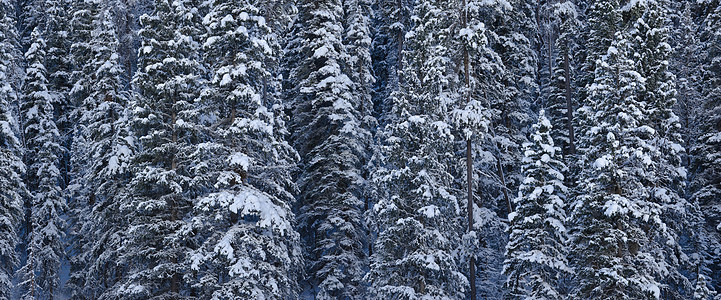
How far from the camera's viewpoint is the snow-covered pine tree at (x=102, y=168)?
82.7 ft

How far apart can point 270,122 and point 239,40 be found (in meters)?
2.97

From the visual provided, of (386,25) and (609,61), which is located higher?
(386,25)

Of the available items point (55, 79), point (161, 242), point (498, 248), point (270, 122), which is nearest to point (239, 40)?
point (270, 122)

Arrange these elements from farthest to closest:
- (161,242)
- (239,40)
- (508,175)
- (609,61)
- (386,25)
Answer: (386,25) → (508,175) → (609,61) → (161,242) → (239,40)

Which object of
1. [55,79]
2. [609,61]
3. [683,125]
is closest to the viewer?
[609,61]

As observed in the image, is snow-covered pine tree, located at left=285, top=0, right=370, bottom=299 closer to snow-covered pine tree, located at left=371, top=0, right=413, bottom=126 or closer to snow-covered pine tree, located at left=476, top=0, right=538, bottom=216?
snow-covered pine tree, located at left=476, top=0, right=538, bottom=216

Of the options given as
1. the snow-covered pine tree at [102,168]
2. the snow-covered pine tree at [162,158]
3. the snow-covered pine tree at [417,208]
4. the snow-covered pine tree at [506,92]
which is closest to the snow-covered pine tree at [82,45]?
the snow-covered pine tree at [102,168]

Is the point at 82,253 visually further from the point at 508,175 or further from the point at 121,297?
the point at 508,175

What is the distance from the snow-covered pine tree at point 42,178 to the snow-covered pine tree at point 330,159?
1300 cm

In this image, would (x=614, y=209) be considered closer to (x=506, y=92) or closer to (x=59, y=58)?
(x=506, y=92)

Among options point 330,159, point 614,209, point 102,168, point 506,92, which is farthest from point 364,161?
point 614,209

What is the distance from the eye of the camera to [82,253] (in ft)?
98.4

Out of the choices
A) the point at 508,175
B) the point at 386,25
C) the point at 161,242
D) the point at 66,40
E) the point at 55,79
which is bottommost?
the point at 161,242

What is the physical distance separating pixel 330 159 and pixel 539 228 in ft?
37.1
